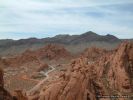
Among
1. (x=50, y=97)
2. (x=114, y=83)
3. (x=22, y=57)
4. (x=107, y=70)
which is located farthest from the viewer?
(x=22, y=57)

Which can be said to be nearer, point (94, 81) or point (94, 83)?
point (94, 83)

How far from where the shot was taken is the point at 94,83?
1619 inches

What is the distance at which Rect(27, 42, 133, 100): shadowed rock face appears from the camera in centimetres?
3712

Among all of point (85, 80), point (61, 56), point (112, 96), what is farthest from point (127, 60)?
point (61, 56)

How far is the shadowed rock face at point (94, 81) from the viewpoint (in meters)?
37.1

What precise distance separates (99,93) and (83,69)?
3.13m

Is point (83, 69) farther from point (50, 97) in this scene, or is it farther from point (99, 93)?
point (50, 97)

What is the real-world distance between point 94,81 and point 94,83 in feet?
2.22

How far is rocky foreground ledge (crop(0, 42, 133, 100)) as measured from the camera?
121 feet

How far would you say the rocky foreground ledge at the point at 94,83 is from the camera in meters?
37.0

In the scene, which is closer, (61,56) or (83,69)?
(83,69)

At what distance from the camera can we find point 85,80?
127ft

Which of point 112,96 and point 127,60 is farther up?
point 127,60

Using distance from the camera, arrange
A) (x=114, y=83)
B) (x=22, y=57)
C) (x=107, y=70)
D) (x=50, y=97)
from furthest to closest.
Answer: (x=22, y=57)
(x=107, y=70)
(x=114, y=83)
(x=50, y=97)
